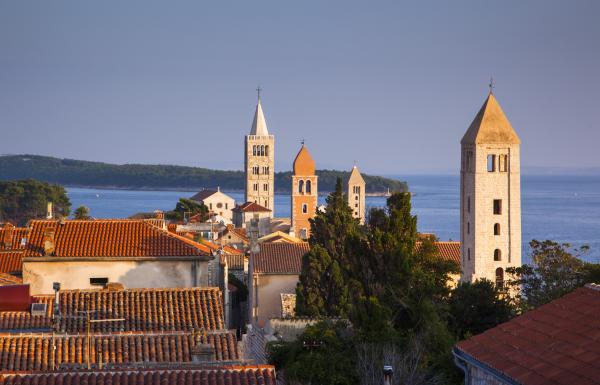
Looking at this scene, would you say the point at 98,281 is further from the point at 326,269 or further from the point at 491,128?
the point at 491,128

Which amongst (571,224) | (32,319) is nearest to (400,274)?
(32,319)

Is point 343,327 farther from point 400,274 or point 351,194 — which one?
point 351,194

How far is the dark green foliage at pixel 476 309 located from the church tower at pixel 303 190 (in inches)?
3412

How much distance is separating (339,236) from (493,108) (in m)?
34.9

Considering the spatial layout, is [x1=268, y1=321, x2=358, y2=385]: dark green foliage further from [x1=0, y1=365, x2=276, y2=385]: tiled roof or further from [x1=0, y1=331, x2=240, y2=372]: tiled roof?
[x1=0, y1=365, x2=276, y2=385]: tiled roof

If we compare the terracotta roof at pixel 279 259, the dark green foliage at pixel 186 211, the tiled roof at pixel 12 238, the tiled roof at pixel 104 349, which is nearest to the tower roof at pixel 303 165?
the dark green foliage at pixel 186 211

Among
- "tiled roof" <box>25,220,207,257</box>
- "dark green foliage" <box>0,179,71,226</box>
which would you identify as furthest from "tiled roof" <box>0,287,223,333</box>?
"dark green foliage" <box>0,179,71,226</box>

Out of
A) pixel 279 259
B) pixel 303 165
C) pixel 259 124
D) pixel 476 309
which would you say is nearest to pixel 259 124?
pixel 259 124

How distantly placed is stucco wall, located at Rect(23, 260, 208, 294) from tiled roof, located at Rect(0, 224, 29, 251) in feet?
14.3

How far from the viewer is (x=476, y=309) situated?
30562mm

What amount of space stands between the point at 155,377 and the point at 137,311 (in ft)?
25.8

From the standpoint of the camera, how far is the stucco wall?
93.9ft

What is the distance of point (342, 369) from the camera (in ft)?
63.8

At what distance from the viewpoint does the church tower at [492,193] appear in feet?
227
